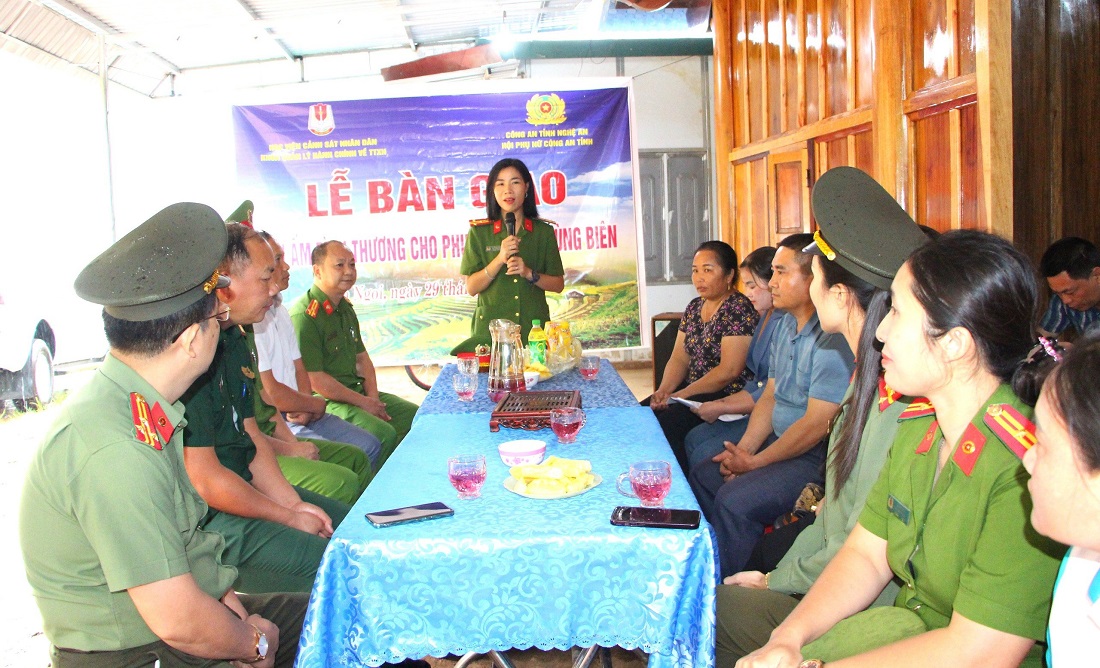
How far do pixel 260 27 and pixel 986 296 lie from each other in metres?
6.19

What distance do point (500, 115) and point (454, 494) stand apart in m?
4.61

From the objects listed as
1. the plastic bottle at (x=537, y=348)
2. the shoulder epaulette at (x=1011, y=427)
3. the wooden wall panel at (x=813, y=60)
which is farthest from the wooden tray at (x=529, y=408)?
the wooden wall panel at (x=813, y=60)

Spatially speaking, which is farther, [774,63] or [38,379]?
[38,379]

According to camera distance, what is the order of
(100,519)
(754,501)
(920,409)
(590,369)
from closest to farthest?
(100,519)
(920,409)
(754,501)
(590,369)

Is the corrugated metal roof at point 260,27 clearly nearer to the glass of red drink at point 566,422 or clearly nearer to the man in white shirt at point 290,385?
the man in white shirt at point 290,385

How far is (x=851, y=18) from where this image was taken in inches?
131

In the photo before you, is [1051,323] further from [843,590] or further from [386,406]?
[386,406]

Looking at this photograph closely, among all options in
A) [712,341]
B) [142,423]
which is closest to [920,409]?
[142,423]

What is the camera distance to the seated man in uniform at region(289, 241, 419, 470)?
12.1 ft

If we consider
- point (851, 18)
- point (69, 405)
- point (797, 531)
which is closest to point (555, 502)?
point (797, 531)

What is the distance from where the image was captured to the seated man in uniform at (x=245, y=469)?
6.86 feet

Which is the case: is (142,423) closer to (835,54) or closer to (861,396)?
(861,396)

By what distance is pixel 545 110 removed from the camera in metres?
5.92

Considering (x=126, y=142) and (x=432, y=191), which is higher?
(x=126, y=142)
